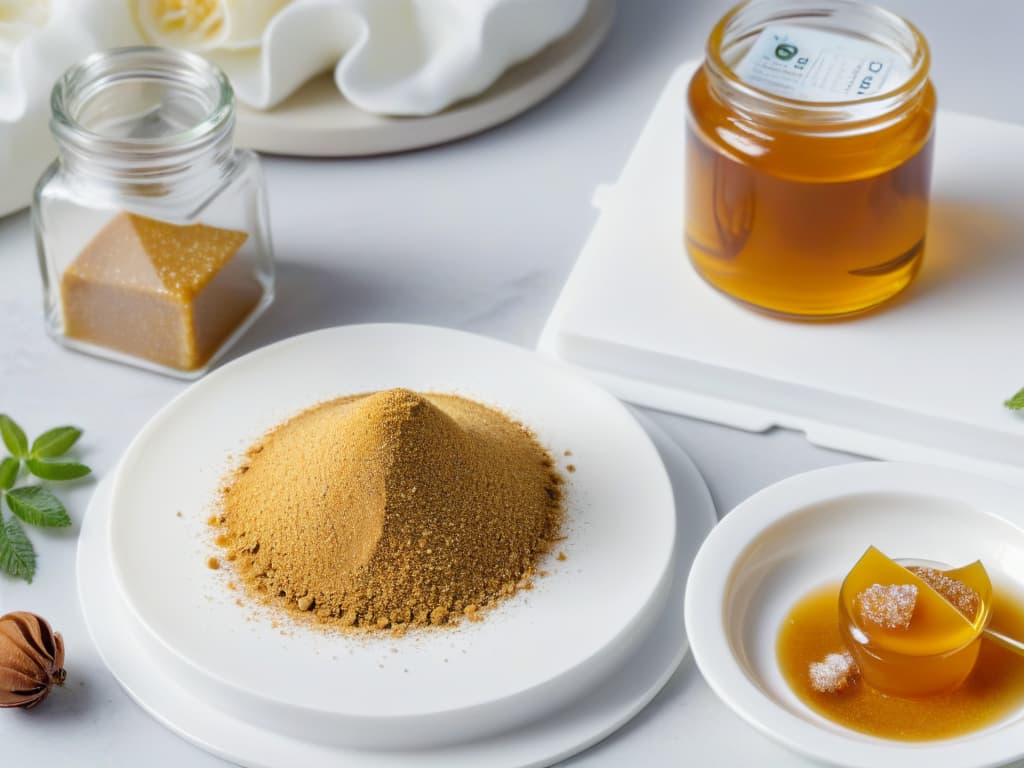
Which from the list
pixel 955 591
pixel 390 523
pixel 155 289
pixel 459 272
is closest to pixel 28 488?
pixel 155 289

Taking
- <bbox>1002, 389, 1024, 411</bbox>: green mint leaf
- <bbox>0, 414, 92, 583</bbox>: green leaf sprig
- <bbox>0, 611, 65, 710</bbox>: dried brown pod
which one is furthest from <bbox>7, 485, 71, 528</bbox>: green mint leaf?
<bbox>1002, 389, 1024, 411</bbox>: green mint leaf

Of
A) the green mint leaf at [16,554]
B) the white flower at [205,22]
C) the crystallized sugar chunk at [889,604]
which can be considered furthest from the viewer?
the white flower at [205,22]

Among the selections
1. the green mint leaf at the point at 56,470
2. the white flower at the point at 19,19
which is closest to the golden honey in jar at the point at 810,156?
the green mint leaf at the point at 56,470

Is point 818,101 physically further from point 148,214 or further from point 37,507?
point 37,507

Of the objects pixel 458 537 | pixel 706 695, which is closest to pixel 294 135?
pixel 458 537

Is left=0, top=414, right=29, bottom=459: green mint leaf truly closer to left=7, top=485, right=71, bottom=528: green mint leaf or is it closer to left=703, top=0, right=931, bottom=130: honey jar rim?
left=7, top=485, right=71, bottom=528: green mint leaf

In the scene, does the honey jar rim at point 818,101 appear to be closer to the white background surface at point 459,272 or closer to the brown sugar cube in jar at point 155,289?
the white background surface at point 459,272
